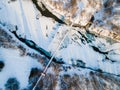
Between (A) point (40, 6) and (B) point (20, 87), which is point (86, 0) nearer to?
(A) point (40, 6)

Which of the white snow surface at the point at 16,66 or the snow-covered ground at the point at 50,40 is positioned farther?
the snow-covered ground at the point at 50,40

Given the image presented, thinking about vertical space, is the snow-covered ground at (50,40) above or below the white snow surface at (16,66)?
above

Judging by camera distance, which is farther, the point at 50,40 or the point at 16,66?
the point at 50,40

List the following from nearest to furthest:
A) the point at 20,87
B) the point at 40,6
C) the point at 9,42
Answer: the point at 20,87 < the point at 9,42 < the point at 40,6

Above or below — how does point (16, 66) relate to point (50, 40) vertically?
below

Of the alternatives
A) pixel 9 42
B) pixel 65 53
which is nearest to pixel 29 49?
pixel 9 42
